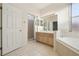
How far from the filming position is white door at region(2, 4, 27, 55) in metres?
3.32

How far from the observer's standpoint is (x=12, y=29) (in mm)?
3781

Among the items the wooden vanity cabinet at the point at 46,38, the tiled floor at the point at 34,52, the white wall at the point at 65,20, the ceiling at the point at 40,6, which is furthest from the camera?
the wooden vanity cabinet at the point at 46,38

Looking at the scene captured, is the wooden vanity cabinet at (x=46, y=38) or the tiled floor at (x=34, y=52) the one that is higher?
the wooden vanity cabinet at (x=46, y=38)

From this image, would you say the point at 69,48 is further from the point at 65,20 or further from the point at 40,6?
the point at 40,6

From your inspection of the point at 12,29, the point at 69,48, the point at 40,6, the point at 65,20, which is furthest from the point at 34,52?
the point at 40,6

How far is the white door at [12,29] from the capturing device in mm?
3320

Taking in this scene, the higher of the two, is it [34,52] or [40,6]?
[40,6]

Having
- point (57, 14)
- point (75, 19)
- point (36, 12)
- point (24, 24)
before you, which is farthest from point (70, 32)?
point (36, 12)

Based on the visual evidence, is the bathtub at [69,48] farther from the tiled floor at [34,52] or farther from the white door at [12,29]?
the white door at [12,29]

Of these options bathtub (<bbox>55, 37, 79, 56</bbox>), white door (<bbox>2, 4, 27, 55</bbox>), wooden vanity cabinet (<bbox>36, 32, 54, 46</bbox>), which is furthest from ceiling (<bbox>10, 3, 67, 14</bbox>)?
bathtub (<bbox>55, 37, 79, 56</bbox>)

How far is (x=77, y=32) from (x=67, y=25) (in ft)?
1.96

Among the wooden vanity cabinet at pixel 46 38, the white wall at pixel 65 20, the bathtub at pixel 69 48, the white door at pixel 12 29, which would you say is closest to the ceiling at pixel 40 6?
the white wall at pixel 65 20

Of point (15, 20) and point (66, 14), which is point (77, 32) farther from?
point (15, 20)

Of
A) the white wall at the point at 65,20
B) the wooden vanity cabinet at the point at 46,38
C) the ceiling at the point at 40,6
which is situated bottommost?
the wooden vanity cabinet at the point at 46,38
